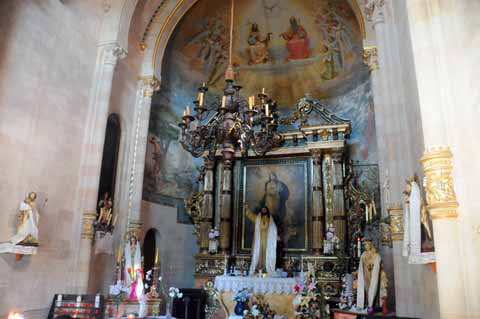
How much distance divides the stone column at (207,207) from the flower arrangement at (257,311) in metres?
3.33

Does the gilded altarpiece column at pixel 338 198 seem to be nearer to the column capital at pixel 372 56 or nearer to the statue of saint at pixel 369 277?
the statue of saint at pixel 369 277

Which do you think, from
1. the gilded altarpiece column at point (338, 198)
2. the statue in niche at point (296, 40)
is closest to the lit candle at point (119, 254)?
the gilded altarpiece column at point (338, 198)

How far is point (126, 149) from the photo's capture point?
11.0 metres

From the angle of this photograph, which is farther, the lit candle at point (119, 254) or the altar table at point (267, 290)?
the altar table at point (267, 290)

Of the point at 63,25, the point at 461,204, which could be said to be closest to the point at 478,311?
the point at 461,204

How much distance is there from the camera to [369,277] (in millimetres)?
8227

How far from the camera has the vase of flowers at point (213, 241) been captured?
1228cm

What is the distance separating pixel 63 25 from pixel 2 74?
7.27 ft

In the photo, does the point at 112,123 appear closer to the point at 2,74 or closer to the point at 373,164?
the point at 2,74

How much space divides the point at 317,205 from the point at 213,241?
135 inches

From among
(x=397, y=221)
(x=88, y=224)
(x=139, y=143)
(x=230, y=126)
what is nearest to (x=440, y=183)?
(x=397, y=221)

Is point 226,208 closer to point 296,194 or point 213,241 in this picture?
point 213,241

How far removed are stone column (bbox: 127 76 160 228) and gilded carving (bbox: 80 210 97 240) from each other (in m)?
1.79

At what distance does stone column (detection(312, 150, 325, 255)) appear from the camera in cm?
1152
